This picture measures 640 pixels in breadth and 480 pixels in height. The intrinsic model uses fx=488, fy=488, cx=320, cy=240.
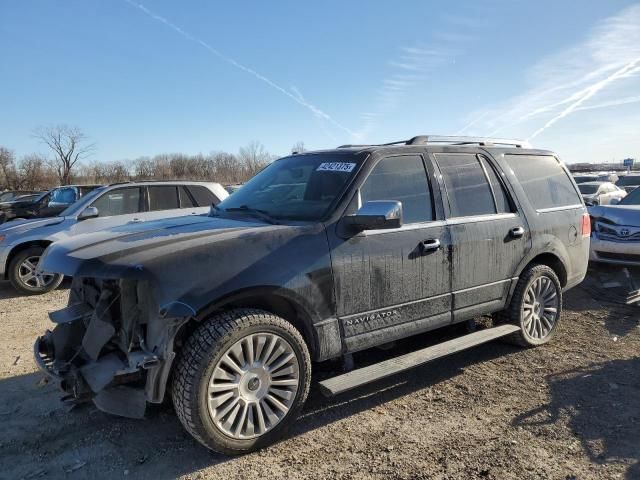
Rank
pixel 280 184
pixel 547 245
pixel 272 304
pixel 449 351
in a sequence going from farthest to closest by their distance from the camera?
1. pixel 547 245
2. pixel 280 184
3. pixel 449 351
4. pixel 272 304

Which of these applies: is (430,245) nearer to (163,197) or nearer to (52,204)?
(163,197)

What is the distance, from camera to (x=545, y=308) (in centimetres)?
508

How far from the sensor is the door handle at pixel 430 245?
3.90 m

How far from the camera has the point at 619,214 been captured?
26.0 feet

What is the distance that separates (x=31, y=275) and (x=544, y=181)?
7.84 meters

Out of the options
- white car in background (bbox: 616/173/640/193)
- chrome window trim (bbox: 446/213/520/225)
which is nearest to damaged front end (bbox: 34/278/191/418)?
chrome window trim (bbox: 446/213/520/225)

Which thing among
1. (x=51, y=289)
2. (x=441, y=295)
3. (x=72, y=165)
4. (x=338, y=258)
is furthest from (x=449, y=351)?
(x=72, y=165)

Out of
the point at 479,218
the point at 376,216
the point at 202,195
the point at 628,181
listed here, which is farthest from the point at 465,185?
the point at 628,181

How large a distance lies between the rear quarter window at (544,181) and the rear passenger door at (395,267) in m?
1.42

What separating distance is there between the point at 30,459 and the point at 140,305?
3.97 feet

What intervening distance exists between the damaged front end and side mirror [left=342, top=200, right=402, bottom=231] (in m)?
1.34

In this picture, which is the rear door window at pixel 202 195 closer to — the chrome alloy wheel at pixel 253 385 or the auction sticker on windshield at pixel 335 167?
the auction sticker on windshield at pixel 335 167

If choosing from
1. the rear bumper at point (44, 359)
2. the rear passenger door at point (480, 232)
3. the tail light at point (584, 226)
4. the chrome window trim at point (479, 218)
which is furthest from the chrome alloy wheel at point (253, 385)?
the tail light at point (584, 226)

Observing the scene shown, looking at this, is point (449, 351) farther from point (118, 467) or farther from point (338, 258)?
point (118, 467)
